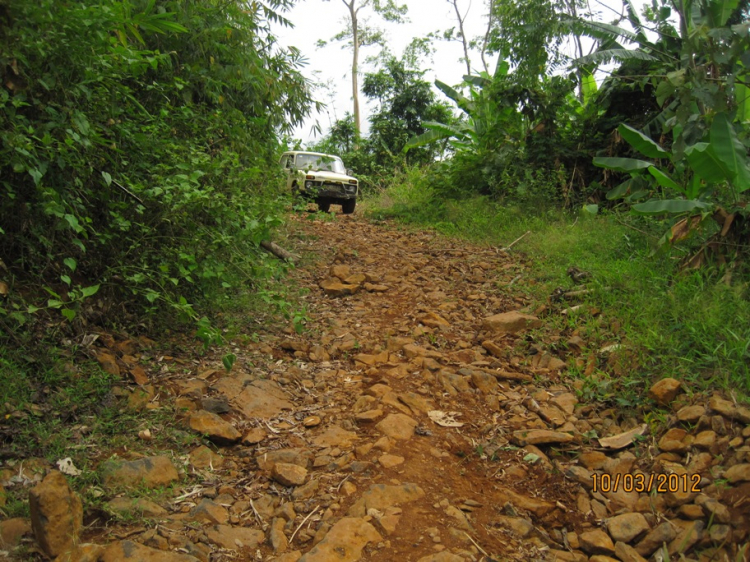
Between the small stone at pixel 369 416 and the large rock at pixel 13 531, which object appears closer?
the large rock at pixel 13 531

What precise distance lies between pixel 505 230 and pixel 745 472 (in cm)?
572

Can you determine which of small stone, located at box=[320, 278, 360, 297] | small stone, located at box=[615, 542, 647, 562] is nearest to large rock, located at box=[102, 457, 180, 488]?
small stone, located at box=[615, 542, 647, 562]

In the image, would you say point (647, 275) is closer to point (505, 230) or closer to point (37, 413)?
point (505, 230)

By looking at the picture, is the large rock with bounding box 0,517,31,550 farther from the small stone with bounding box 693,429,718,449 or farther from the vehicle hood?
the vehicle hood

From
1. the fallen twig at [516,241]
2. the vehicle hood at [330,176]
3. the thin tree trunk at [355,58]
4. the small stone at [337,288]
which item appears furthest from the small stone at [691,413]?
the thin tree trunk at [355,58]

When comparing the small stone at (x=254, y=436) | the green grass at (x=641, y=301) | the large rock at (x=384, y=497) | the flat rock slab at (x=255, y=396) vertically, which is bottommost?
the large rock at (x=384, y=497)

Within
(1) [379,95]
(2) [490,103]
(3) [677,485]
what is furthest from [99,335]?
(1) [379,95]

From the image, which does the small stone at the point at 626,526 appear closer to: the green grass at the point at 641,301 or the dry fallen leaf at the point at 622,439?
the dry fallen leaf at the point at 622,439

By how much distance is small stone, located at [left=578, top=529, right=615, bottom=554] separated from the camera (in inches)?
91.7

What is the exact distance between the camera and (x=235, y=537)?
7.69ft

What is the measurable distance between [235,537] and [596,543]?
1499 millimetres

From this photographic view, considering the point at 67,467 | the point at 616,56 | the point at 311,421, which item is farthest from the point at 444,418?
the point at 616,56

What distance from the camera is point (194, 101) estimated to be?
520 cm

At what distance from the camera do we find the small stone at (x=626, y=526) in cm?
238
